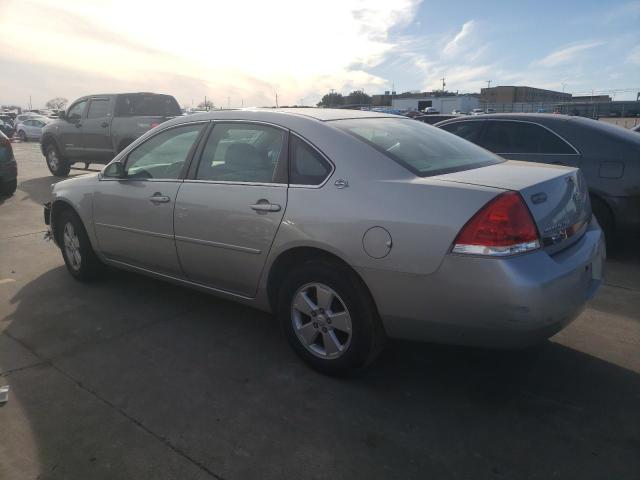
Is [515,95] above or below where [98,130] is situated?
above

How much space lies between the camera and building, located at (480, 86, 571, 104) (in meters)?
83.4

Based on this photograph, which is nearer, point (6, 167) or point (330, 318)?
point (330, 318)

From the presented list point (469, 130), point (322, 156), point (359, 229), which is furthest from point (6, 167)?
point (359, 229)

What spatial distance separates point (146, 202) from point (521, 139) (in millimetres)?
4263

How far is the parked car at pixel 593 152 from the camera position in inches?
203

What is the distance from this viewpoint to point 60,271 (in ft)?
17.0

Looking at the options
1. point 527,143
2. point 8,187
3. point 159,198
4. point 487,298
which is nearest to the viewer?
point 487,298

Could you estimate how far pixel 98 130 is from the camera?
11.6 metres

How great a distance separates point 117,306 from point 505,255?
3203 millimetres

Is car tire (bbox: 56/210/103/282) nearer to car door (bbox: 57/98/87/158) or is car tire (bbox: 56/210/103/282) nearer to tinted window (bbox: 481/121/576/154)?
tinted window (bbox: 481/121/576/154)

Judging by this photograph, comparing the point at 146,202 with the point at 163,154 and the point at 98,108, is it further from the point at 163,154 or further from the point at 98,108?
the point at 98,108

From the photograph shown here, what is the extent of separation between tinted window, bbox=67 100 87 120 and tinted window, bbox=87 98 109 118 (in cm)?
34

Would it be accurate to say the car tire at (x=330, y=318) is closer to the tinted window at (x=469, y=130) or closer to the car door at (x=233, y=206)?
the car door at (x=233, y=206)

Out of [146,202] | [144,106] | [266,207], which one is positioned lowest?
[146,202]
